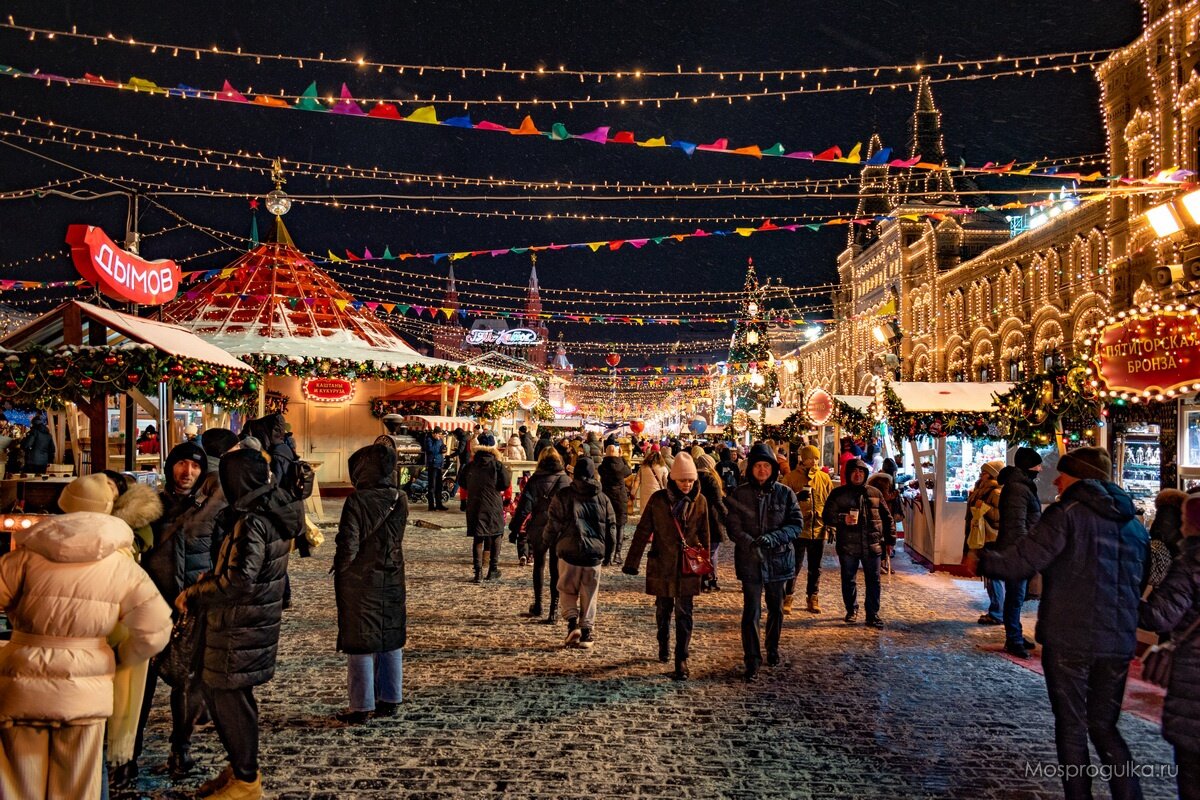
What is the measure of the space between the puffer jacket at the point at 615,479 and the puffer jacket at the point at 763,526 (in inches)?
184

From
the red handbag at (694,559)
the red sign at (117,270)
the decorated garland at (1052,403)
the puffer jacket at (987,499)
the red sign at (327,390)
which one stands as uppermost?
the red sign at (117,270)

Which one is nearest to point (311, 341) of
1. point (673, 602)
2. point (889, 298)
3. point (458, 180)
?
point (458, 180)

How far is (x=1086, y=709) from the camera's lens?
14.0 feet

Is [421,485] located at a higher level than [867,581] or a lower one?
lower

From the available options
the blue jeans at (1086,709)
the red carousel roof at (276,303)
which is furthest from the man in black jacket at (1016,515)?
the red carousel roof at (276,303)

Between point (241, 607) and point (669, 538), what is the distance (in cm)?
359

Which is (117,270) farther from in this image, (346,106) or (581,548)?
(581,548)

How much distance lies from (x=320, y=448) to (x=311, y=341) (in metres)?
4.07

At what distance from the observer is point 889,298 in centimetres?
4750

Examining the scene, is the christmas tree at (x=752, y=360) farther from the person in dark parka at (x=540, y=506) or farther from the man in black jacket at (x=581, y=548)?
the man in black jacket at (x=581, y=548)

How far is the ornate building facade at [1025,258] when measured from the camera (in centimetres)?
1903

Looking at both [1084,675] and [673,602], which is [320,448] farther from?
[1084,675]

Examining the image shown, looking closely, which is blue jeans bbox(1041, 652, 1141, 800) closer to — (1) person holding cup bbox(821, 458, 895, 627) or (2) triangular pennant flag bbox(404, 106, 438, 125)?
(1) person holding cup bbox(821, 458, 895, 627)

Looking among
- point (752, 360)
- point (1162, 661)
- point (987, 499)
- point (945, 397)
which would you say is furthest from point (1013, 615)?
point (752, 360)
